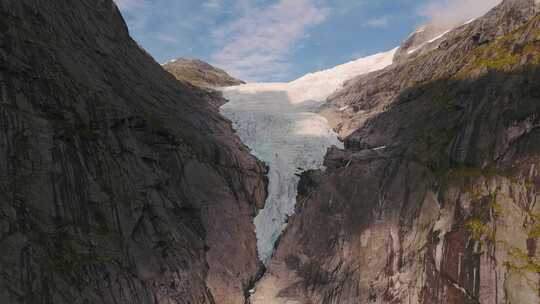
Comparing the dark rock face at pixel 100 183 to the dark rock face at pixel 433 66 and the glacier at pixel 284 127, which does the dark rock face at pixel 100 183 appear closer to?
the glacier at pixel 284 127

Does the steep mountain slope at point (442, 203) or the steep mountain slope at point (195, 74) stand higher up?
the steep mountain slope at point (195, 74)

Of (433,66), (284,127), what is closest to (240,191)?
(284,127)

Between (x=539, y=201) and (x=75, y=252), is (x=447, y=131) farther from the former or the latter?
(x=75, y=252)

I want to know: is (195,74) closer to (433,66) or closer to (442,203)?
(433,66)

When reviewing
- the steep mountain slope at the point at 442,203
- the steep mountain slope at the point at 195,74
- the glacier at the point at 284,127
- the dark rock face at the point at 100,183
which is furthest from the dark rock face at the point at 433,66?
the steep mountain slope at the point at 195,74

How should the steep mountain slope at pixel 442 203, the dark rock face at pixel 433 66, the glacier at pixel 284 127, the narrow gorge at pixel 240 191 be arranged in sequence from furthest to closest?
1. the glacier at pixel 284 127
2. the dark rock face at pixel 433 66
3. the steep mountain slope at pixel 442 203
4. the narrow gorge at pixel 240 191

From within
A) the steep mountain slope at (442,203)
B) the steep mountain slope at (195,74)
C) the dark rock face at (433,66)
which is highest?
the steep mountain slope at (195,74)

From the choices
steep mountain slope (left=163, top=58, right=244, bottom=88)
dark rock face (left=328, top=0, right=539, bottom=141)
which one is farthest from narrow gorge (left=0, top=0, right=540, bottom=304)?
steep mountain slope (left=163, top=58, right=244, bottom=88)

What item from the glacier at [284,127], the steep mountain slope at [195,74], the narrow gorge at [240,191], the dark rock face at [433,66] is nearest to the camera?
the narrow gorge at [240,191]
